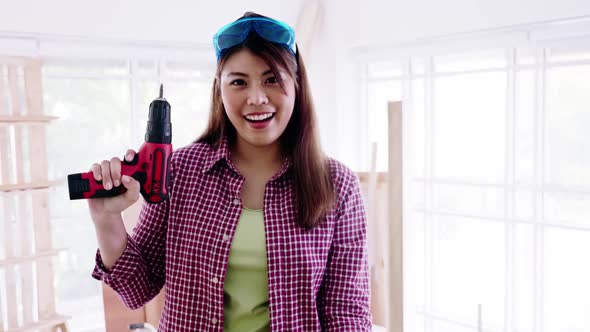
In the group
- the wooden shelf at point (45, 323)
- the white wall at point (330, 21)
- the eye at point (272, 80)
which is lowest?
the wooden shelf at point (45, 323)

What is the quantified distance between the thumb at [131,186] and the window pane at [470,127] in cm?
241

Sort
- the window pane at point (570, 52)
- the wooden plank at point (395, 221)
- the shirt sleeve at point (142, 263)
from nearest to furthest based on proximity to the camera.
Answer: the shirt sleeve at point (142, 263) < the wooden plank at point (395, 221) < the window pane at point (570, 52)

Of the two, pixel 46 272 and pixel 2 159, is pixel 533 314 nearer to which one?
pixel 46 272

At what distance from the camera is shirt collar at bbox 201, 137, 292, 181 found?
1222 mm

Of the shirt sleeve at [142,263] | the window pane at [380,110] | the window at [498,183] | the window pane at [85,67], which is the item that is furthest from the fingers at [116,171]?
the window pane at [380,110]

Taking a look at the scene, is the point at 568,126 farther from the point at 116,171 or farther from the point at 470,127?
the point at 116,171

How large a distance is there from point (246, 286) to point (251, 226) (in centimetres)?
13

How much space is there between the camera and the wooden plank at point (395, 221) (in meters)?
1.87

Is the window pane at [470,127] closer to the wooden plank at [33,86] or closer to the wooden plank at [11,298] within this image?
the wooden plank at [33,86]

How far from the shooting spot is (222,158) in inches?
48.4

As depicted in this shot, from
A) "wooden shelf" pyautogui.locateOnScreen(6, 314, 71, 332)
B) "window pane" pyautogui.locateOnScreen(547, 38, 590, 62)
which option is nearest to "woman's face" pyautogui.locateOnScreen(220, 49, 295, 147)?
"wooden shelf" pyautogui.locateOnScreen(6, 314, 71, 332)

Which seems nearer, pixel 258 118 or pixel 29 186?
pixel 258 118

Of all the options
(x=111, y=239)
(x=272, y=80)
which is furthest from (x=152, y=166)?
(x=272, y=80)

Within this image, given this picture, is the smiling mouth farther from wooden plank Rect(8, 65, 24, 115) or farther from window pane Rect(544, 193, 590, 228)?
window pane Rect(544, 193, 590, 228)
